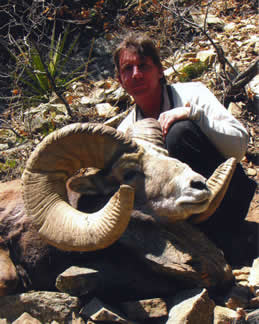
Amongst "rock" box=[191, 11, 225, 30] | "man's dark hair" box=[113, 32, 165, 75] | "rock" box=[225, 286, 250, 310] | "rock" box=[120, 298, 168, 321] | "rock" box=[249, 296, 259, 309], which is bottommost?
"rock" box=[120, 298, 168, 321]

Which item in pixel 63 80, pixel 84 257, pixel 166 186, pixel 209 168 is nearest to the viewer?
pixel 166 186

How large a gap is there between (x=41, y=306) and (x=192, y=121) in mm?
2122

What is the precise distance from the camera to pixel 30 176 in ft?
11.0

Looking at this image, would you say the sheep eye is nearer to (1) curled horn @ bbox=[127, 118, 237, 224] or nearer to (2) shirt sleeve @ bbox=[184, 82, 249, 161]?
(1) curled horn @ bbox=[127, 118, 237, 224]

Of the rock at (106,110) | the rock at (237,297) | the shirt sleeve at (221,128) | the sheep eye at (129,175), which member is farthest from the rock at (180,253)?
the rock at (106,110)

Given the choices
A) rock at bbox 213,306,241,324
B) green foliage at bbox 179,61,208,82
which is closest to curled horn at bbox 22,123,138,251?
rock at bbox 213,306,241,324

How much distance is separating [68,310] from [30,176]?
115 centimetres

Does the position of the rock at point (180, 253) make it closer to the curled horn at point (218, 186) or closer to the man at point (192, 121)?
the curled horn at point (218, 186)

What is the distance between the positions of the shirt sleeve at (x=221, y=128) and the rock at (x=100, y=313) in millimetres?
1756

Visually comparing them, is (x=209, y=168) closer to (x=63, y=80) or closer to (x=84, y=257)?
(x=84, y=257)

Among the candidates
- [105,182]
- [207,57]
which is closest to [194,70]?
[207,57]

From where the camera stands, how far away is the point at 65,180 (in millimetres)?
3551

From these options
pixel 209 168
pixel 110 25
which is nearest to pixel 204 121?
pixel 209 168

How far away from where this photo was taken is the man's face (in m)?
4.20
